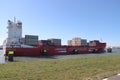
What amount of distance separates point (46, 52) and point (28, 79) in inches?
1693

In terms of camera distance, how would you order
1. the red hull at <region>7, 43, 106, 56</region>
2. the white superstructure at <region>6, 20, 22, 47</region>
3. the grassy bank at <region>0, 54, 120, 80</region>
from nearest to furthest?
the grassy bank at <region>0, 54, 120, 80</region> < the red hull at <region>7, 43, 106, 56</region> < the white superstructure at <region>6, 20, 22, 47</region>

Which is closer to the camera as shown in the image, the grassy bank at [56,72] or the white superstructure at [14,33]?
the grassy bank at [56,72]

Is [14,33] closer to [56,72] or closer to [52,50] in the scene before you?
[52,50]

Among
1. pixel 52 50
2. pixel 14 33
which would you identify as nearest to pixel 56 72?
pixel 14 33

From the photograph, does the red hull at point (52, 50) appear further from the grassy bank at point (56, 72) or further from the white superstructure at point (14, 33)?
the grassy bank at point (56, 72)

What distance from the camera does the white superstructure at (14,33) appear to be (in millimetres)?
49847

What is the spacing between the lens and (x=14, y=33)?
166 ft

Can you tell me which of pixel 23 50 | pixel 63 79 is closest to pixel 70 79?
pixel 63 79

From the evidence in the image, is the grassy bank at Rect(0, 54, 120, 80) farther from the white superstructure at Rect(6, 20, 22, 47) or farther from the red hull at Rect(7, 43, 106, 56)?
the white superstructure at Rect(6, 20, 22, 47)

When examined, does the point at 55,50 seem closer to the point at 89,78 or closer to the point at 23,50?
the point at 23,50

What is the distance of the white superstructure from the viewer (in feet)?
164

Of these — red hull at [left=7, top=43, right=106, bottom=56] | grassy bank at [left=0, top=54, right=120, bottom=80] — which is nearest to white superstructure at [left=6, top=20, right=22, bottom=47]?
red hull at [left=7, top=43, right=106, bottom=56]

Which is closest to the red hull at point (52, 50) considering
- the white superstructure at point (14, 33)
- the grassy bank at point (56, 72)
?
the white superstructure at point (14, 33)

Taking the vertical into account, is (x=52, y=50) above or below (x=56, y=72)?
above
